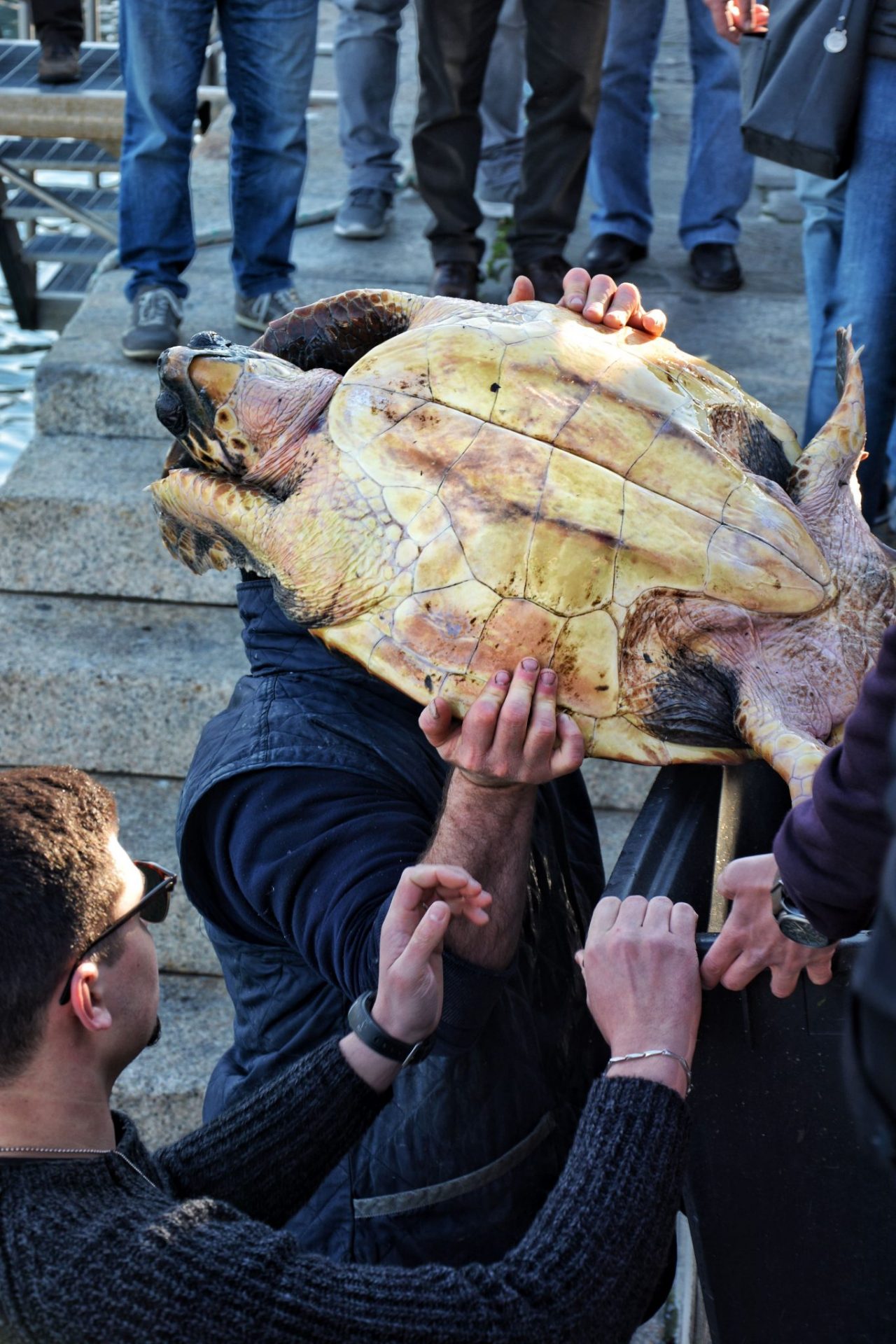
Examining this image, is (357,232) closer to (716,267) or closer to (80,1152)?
(716,267)

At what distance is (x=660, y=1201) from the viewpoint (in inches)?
39.4

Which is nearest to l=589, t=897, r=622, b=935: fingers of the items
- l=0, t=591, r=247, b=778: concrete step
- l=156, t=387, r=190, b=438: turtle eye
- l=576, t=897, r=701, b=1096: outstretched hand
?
l=576, t=897, r=701, b=1096: outstretched hand

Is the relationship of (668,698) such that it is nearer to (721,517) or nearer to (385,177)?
(721,517)

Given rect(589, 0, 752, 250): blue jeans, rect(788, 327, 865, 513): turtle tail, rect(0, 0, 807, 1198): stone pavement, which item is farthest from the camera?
rect(589, 0, 752, 250): blue jeans

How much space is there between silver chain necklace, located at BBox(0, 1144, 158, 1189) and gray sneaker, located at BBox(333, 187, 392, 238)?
3844 millimetres

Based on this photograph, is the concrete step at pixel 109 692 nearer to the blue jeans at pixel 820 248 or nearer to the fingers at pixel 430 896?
the blue jeans at pixel 820 248

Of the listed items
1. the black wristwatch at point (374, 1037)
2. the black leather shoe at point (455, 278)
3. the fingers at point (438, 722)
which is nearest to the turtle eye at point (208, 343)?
the fingers at point (438, 722)

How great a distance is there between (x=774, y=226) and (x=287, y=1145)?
A: 4525mm

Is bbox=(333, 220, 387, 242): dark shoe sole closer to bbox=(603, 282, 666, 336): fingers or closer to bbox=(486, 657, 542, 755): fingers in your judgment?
bbox=(603, 282, 666, 336): fingers

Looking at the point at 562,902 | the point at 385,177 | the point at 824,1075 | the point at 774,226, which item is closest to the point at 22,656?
the point at 562,902

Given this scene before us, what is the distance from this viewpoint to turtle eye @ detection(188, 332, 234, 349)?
1.56m

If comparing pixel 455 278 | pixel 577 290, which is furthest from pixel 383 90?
pixel 577 290

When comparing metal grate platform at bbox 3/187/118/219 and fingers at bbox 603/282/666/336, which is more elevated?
fingers at bbox 603/282/666/336

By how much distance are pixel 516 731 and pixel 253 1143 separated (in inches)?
18.8
